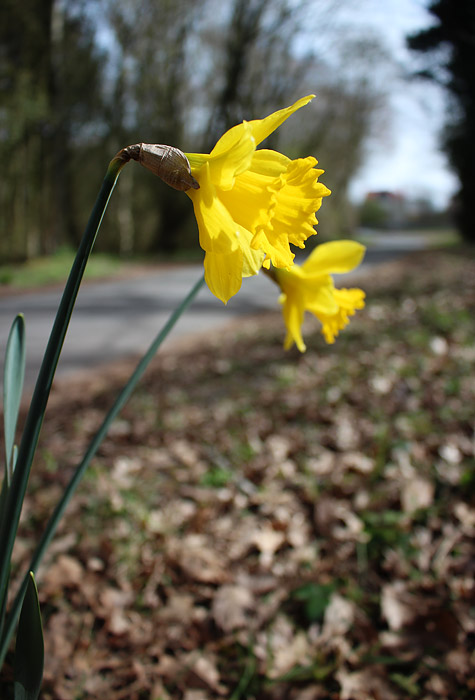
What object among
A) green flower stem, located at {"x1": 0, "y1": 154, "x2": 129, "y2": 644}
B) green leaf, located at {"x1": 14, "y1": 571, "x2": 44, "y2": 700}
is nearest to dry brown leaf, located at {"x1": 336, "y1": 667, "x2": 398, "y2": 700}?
green leaf, located at {"x1": 14, "y1": 571, "x2": 44, "y2": 700}

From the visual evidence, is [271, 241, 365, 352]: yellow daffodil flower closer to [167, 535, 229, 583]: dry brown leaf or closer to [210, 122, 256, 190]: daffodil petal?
[210, 122, 256, 190]: daffodil petal

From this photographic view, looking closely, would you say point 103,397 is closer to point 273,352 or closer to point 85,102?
point 273,352

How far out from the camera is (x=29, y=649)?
667 mm

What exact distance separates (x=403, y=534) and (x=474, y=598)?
323mm

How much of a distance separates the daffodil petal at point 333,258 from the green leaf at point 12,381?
0.56 m

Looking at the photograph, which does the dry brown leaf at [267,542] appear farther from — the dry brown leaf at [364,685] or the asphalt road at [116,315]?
the asphalt road at [116,315]

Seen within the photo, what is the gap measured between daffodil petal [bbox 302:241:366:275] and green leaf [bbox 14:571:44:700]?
0.73 m

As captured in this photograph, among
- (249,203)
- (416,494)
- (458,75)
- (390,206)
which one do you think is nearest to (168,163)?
(249,203)

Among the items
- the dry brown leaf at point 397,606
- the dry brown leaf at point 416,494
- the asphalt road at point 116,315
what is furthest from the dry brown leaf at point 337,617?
the asphalt road at point 116,315

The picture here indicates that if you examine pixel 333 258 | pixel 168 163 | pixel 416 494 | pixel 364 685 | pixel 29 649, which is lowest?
pixel 364 685

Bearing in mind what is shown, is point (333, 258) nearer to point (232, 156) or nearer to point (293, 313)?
point (293, 313)

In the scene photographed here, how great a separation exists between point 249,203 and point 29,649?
0.65 metres

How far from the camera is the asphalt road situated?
5296 mm

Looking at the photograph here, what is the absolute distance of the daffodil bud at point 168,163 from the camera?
60cm
